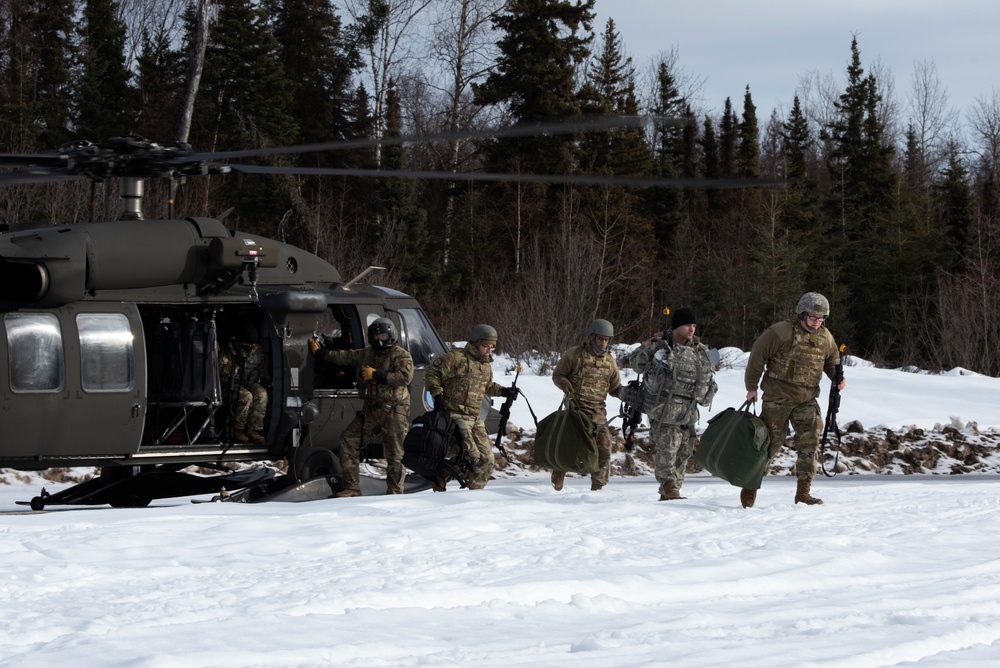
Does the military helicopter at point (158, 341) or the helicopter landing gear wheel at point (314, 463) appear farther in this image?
the helicopter landing gear wheel at point (314, 463)

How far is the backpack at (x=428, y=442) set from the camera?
9984 mm

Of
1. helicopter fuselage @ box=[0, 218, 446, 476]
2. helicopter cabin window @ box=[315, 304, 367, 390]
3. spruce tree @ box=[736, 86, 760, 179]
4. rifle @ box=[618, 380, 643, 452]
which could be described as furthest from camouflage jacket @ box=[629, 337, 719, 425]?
spruce tree @ box=[736, 86, 760, 179]

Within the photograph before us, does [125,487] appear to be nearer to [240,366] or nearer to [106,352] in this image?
[240,366]

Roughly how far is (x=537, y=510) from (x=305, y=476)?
8.16 ft

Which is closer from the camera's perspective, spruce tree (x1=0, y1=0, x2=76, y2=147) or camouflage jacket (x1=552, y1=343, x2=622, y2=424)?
camouflage jacket (x1=552, y1=343, x2=622, y2=424)

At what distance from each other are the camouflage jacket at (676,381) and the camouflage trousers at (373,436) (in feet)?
6.88

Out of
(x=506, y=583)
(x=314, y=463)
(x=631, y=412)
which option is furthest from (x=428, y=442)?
(x=506, y=583)

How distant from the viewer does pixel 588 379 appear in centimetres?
1021

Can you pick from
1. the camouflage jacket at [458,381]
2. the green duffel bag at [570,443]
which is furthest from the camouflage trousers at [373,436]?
the green duffel bag at [570,443]

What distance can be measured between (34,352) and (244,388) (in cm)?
203

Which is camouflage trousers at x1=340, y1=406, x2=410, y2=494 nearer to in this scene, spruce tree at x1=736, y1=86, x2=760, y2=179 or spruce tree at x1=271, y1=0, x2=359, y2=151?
spruce tree at x1=271, y1=0, x2=359, y2=151

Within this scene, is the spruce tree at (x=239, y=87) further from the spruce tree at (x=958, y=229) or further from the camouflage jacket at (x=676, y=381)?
the camouflage jacket at (x=676, y=381)

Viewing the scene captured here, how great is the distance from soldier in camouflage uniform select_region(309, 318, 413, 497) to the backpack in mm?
198

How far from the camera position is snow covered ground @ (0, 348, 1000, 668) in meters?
5.05
